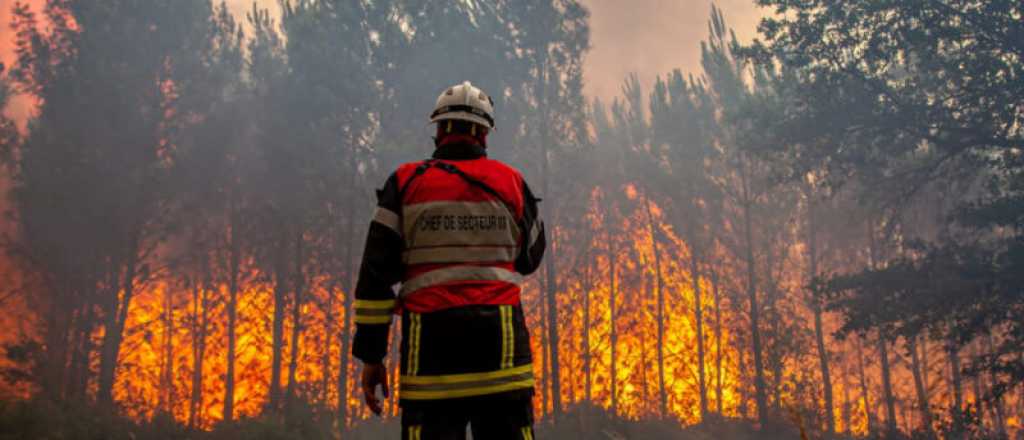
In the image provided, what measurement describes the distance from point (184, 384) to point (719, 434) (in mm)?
21855

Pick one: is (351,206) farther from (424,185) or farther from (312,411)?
(424,185)

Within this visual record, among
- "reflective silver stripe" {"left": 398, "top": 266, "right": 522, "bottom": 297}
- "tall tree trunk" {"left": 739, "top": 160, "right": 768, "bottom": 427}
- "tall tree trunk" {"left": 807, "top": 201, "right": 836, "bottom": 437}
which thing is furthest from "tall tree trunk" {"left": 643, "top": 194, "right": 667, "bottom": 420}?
"reflective silver stripe" {"left": 398, "top": 266, "right": 522, "bottom": 297}

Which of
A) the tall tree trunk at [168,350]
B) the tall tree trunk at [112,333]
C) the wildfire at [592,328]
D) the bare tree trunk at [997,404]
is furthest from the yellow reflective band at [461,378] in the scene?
the tall tree trunk at [168,350]

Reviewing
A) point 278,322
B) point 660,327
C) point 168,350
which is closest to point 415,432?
point 278,322

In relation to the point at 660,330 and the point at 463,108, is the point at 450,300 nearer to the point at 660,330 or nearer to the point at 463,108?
the point at 463,108

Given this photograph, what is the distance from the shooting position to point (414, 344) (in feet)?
8.20

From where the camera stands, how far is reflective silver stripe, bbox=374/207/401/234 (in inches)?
103

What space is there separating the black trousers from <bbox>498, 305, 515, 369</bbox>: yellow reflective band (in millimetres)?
135

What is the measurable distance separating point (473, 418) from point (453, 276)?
58cm

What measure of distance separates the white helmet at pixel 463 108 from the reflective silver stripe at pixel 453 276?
692 mm

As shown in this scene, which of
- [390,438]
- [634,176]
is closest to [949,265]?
[390,438]

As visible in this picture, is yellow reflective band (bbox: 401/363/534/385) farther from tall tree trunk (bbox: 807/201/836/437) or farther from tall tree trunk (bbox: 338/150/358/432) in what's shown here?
tall tree trunk (bbox: 807/201/836/437)

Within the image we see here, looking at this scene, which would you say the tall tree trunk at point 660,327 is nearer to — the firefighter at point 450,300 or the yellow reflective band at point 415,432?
the firefighter at point 450,300

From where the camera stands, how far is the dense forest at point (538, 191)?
13.2 meters
